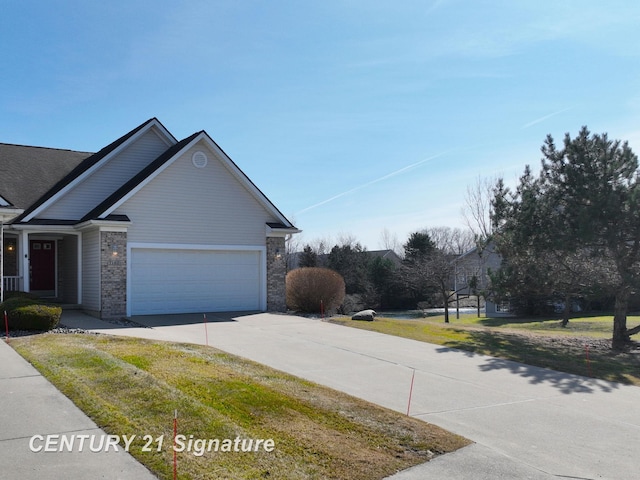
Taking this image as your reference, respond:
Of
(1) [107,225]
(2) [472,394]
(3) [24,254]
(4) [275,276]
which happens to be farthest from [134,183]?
(2) [472,394]

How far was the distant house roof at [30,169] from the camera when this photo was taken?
2005 cm

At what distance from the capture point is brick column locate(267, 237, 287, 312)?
21078 mm

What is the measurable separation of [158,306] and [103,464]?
14.0 metres

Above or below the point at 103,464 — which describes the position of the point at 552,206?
above

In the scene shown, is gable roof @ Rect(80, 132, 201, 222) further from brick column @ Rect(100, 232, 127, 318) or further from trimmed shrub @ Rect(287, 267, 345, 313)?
trimmed shrub @ Rect(287, 267, 345, 313)

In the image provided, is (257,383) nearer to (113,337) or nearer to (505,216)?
(113,337)

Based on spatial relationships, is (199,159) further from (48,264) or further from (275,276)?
(48,264)

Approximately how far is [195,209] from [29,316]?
749 cm

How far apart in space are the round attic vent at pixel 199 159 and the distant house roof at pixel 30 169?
5953 millimetres

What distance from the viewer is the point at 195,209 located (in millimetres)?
19719

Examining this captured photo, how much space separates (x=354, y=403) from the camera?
7.76 metres

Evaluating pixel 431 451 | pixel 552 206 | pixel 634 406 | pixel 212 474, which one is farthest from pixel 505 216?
pixel 212 474

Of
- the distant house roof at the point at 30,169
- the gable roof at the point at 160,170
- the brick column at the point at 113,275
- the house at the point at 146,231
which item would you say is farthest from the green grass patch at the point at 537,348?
the distant house roof at the point at 30,169

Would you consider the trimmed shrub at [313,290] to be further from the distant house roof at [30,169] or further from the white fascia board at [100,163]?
the distant house roof at [30,169]
